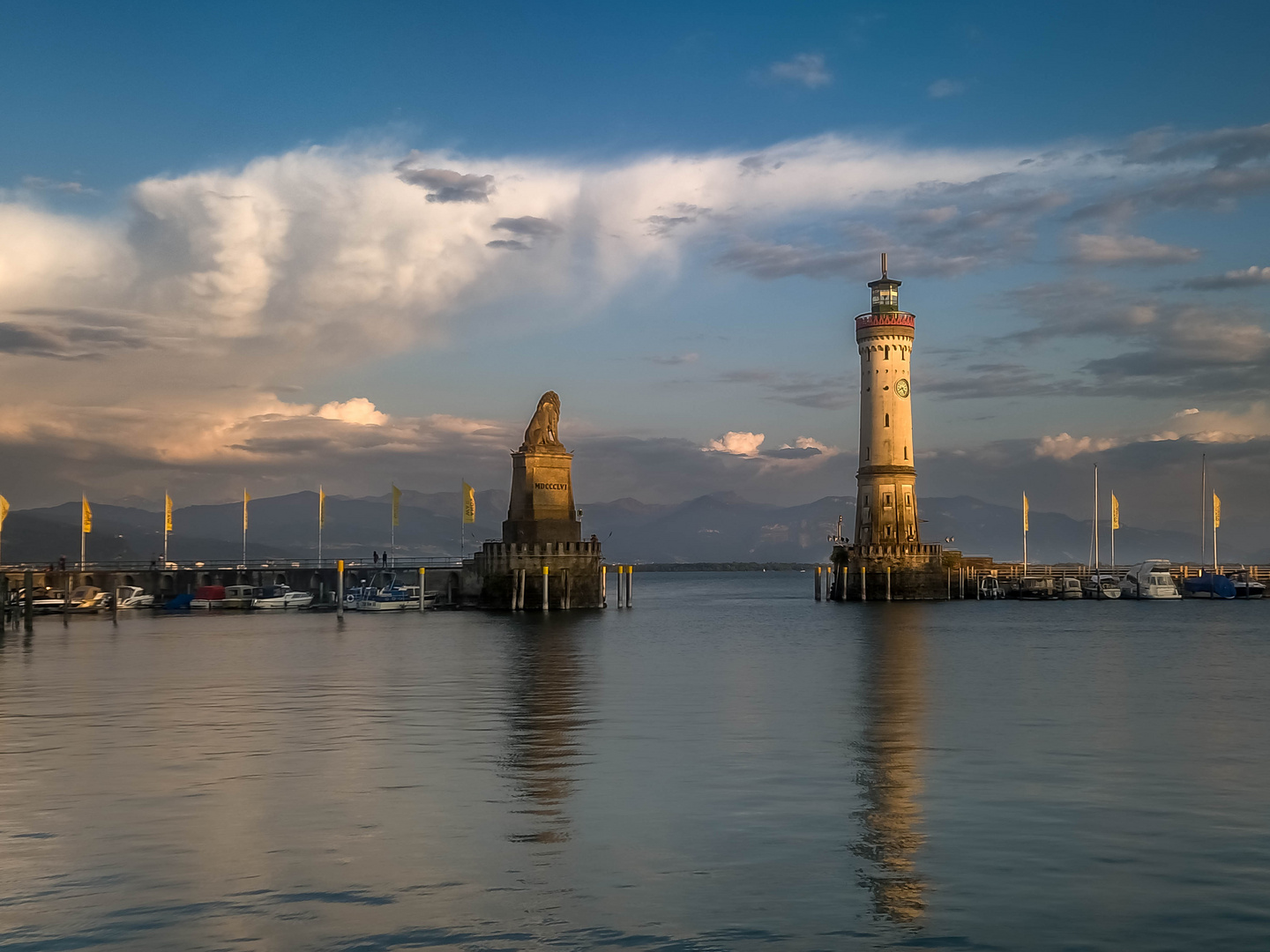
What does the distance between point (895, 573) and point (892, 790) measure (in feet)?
315

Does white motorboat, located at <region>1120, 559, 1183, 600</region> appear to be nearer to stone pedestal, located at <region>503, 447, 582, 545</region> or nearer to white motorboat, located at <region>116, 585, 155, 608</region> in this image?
stone pedestal, located at <region>503, 447, 582, 545</region>

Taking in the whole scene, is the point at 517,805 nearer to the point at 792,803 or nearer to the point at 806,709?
the point at 792,803

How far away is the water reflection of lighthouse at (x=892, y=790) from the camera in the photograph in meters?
16.8

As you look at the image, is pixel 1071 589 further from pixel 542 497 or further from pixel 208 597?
pixel 208 597

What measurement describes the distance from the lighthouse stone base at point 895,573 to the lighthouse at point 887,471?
0.26ft

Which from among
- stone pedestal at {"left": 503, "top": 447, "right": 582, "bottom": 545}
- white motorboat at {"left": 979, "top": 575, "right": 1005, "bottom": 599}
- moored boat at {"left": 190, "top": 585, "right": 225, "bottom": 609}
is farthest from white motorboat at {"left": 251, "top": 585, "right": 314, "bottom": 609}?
white motorboat at {"left": 979, "top": 575, "right": 1005, "bottom": 599}

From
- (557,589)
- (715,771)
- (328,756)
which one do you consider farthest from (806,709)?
(557,589)

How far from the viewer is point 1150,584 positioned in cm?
13275

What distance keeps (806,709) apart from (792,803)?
1584 cm

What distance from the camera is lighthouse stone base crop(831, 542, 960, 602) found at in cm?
11762

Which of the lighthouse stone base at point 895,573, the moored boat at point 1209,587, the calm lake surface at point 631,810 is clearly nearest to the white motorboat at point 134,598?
the lighthouse stone base at point 895,573

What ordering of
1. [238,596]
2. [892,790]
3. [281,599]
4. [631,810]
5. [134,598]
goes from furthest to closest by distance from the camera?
[238,596] → [134,598] → [281,599] → [892,790] → [631,810]

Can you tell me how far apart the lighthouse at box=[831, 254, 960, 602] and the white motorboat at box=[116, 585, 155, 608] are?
63755 millimetres

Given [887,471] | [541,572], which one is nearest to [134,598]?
[541,572]
